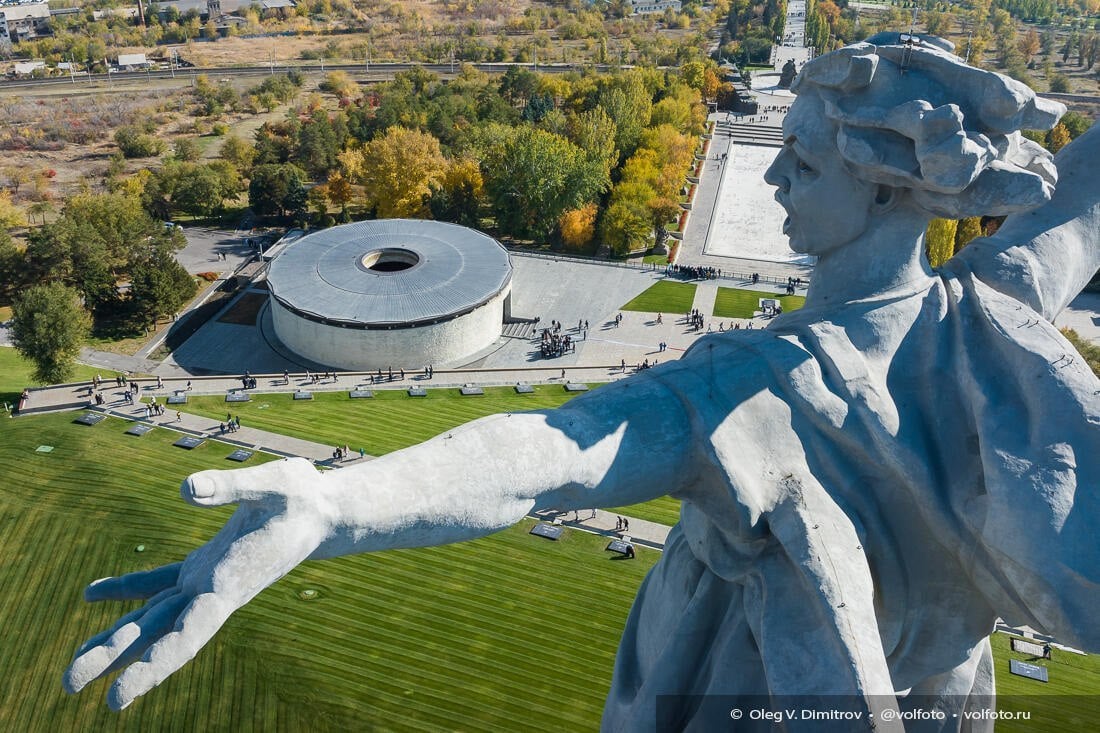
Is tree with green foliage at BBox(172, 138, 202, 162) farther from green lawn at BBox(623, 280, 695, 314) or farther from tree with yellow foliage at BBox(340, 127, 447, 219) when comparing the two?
Result: green lawn at BBox(623, 280, 695, 314)

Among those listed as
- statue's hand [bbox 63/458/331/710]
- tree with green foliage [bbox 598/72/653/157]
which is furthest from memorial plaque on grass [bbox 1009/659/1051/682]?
tree with green foliage [bbox 598/72/653/157]

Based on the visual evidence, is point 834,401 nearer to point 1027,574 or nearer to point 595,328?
point 1027,574

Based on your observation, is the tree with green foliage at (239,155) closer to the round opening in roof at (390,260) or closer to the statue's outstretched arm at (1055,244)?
the round opening in roof at (390,260)

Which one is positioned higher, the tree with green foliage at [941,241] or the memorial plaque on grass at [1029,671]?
the tree with green foliage at [941,241]

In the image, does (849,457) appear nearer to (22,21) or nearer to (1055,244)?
(1055,244)

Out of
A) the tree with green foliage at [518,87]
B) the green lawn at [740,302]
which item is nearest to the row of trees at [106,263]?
the green lawn at [740,302]

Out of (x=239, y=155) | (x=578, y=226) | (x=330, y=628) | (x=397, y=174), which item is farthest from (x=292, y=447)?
(x=239, y=155)

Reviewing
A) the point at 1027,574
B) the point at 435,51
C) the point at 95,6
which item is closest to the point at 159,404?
the point at 1027,574
